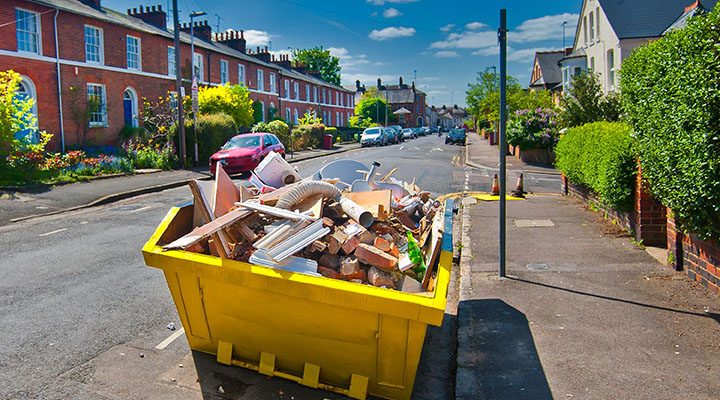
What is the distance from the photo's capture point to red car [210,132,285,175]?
20.1 m

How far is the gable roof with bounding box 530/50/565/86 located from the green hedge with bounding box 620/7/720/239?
5260cm

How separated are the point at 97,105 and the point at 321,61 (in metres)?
71.9

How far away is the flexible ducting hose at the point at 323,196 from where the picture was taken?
14.6 feet

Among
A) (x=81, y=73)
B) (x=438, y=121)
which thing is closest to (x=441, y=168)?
(x=81, y=73)

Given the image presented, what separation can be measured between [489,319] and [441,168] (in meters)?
18.9

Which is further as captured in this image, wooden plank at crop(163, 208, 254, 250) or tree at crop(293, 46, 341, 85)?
tree at crop(293, 46, 341, 85)

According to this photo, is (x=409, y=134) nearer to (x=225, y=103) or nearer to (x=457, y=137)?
(x=457, y=137)

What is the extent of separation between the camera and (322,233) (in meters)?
4.14

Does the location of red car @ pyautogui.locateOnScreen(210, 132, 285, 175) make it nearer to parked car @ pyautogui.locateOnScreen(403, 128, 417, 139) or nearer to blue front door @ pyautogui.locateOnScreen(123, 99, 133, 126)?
blue front door @ pyautogui.locateOnScreen(123, 99, 133, 126)

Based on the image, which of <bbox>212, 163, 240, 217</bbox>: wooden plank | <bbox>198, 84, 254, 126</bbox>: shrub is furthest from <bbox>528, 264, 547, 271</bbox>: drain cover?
<bbox>198, 84, 254, 126</bbox>: shrub

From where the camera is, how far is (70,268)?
7633 millimetres

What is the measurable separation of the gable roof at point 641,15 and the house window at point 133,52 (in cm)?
2655

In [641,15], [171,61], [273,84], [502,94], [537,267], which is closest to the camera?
[502,94]

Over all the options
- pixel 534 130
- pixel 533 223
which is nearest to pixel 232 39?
pixel 534 130
